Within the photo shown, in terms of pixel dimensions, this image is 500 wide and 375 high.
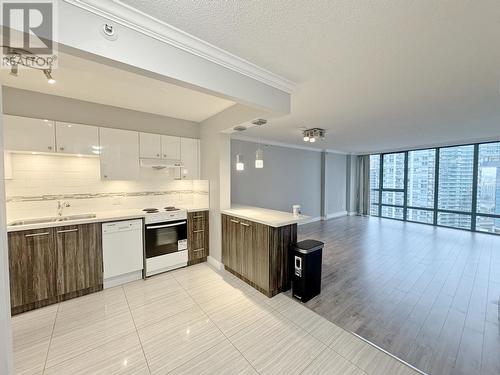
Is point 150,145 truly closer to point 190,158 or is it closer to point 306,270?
point 190,158

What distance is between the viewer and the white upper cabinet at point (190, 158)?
3643 millimetres

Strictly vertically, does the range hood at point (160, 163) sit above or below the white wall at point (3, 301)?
above

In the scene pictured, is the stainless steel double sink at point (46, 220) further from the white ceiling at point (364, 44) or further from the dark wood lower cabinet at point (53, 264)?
the white ceiling at point (364, 44)

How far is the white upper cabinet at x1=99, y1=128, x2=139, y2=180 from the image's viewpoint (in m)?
2.96

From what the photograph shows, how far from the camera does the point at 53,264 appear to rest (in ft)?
7.93

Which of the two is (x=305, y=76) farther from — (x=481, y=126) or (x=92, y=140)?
(x=481, y=126)

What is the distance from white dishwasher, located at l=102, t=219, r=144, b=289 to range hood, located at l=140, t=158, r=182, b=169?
2.84ft

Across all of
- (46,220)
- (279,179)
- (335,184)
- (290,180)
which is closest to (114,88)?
(46,220)

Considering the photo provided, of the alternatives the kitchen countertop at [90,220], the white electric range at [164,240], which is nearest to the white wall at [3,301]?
the kitchen countertop at [90,220]

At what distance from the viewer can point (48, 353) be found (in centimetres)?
178

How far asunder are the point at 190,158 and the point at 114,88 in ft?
4.94

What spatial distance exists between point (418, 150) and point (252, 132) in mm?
5798

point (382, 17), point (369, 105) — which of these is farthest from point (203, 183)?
point (382, 17)

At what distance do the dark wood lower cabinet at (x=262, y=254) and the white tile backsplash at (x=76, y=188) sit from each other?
3.52ft
